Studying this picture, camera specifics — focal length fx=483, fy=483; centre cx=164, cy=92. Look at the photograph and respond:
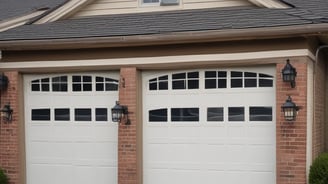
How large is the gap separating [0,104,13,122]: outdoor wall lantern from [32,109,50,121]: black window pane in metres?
0.48

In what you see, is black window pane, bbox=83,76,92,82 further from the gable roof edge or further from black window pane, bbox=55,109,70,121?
the gable roof edge

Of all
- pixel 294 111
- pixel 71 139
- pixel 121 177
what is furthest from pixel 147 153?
pixel 294 111

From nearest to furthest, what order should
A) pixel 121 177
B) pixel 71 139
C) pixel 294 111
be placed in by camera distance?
pixel 294 111 → pixel 121 177 → pixel 71 139

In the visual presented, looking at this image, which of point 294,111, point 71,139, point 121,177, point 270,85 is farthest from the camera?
point 71,139

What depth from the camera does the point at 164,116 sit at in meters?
9.56

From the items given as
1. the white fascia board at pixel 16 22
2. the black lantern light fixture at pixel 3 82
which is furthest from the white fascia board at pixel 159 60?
the white fascia board at pixel 16 22

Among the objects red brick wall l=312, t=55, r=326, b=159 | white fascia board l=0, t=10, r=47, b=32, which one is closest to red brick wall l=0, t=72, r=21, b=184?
white fascia board l=0, t=10, r=47, b=32

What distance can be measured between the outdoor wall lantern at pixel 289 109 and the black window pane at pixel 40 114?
16.4ft

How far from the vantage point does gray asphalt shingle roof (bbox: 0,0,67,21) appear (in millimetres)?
13156

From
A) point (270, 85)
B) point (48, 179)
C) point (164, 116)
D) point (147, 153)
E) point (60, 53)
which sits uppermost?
point (60, 53)

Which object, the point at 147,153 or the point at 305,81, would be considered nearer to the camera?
the point at 305,81

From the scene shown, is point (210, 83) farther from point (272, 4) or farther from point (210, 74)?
point (272, 4)

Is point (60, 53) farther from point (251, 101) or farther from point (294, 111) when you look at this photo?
point (294, 111)

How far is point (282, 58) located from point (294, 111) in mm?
968
